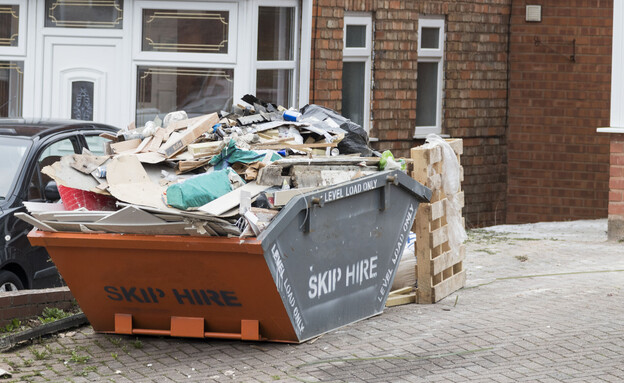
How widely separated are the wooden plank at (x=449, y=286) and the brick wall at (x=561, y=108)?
641 centimetres

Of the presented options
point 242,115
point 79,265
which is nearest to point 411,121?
point 242,115

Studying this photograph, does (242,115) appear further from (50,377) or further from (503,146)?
(503,146)

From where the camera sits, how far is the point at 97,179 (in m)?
7.11

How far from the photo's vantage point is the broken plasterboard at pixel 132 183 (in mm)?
6895

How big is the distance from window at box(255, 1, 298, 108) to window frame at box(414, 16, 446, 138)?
7.24ft

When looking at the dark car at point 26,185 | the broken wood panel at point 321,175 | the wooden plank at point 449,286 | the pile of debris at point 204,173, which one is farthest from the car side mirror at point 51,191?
the wooden plank at point 449,286

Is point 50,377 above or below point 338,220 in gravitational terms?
below

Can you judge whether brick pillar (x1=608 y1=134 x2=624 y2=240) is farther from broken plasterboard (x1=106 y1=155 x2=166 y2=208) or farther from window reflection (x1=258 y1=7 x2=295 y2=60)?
broken plasterboard (x1=106 y1=155 x2=166 y2=208)

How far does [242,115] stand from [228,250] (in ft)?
7.26

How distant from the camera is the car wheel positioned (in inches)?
313

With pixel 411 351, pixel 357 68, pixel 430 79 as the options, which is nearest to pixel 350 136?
pixel 411 351

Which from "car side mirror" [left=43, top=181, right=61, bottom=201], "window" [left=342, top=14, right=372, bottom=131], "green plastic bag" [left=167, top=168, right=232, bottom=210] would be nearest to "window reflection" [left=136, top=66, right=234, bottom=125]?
"window" [left=342, top=14, right=372, bottom=131]

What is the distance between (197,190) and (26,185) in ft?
6.88

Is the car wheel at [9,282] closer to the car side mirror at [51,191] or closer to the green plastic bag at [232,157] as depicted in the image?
the car side mirror at [51,191]
